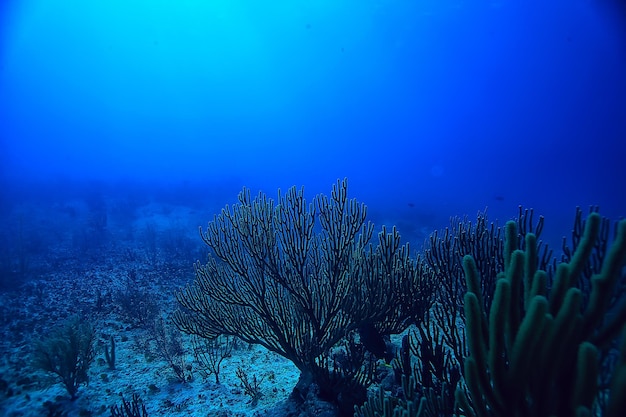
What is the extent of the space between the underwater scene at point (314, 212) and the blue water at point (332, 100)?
→ 3.07 ft

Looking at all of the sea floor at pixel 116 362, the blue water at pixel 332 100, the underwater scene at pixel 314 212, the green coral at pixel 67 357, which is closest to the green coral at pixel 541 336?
the underwater scene at pixel 314 212

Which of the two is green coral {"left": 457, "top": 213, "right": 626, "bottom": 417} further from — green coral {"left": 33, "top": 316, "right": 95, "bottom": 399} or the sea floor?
green coral {"left": 33, "top": 316, "right": 95, "bottom": 399}

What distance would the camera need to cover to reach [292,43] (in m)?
82.3

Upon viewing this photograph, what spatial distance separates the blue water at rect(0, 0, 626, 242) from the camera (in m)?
55.9

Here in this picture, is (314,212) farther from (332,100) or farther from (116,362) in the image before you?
(332,100)

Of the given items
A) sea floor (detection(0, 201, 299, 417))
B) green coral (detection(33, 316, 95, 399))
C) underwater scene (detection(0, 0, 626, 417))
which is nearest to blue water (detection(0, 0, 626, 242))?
underwater scene (detection(0, 0, 626, 417))

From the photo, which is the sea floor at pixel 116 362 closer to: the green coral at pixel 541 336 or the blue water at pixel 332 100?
the green coral at pixel 541 336

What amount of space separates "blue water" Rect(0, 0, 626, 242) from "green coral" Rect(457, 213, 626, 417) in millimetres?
29477

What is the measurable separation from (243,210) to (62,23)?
105180 mm

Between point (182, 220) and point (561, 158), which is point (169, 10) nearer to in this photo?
point (182, 220)

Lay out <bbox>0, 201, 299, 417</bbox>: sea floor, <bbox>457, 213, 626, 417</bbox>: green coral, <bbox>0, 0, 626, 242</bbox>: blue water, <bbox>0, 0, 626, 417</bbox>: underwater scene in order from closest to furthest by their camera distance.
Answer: <bbox>457, 213, 626, 417</bbox>: green coral
<bbox>0, 0, 626, 417</bbox>: underwater scene
<bbox>0, 201, 299, 417</bbox>: sea floor
<bbox>0, 0, 626, 242</bbox>: blue water

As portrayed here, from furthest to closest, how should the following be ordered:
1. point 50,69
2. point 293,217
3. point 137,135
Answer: point 137,135 → point 50,69 → point 293,217

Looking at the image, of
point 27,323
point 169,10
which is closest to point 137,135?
point 169,10

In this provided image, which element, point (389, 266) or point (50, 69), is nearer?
point (389, 266)
